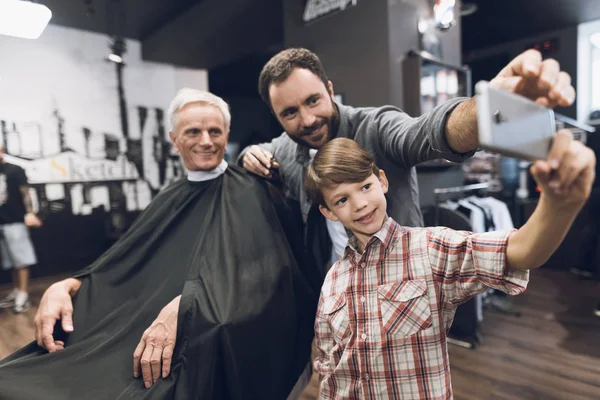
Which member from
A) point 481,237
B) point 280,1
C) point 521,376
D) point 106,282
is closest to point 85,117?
point 106,282

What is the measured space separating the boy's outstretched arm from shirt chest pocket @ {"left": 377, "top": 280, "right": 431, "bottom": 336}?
0.81ft

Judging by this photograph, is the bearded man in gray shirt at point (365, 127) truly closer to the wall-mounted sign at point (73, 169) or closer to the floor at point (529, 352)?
the wall-mounted sign at point (73, 169)

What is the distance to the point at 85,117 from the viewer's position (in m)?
1.24

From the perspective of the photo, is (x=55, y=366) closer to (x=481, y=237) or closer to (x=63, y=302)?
(x=63, y=302)

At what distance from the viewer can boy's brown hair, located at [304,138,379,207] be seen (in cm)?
92

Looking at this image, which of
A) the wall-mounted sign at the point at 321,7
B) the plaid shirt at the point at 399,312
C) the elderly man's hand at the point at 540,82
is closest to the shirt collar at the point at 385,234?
the plaid shirt at the point at 399,312

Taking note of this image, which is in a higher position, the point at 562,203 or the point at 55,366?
the point at 562,203

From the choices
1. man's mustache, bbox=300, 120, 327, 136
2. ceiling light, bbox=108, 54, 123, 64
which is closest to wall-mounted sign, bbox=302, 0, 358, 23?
ceiling light, bbox=108, 54, 123, 64

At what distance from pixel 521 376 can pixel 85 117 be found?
104 inches

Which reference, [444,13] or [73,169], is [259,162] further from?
[444,13]

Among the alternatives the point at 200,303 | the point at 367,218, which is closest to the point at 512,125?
the point at 367,218

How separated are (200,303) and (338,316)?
0.41 meters

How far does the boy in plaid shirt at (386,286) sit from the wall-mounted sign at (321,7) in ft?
7.94

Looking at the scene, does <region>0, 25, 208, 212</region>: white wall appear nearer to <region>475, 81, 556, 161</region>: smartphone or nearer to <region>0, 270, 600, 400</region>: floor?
<region>0, 270, 600, 400</region>: floor
